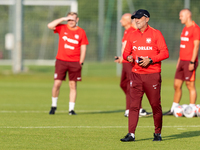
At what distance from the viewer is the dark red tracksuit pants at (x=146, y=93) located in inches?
268

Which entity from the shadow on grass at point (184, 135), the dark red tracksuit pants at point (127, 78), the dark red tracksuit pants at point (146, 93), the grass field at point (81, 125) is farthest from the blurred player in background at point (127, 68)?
the dark red tracksuit pants at point (146, 93)

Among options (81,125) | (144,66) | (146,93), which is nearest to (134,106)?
(146,93)

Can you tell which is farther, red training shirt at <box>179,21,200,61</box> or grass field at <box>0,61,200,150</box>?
red training shirt at <box>179,21,200,61</box>

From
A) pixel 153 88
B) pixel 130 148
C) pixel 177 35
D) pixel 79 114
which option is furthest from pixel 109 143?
pixel 177 35

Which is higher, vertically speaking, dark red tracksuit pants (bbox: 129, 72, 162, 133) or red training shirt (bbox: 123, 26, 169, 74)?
red training shirt (bbox: 123, 26, 169, 74)

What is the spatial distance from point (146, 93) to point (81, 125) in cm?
211

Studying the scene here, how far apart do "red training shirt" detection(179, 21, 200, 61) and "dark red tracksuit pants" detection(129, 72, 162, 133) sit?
372cm

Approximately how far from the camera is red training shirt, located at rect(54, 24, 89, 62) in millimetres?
10219

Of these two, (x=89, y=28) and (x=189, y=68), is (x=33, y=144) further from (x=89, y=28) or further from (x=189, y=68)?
(x=89, y=28)

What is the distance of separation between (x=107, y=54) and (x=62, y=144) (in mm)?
16762

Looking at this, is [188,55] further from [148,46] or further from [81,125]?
[148,46]

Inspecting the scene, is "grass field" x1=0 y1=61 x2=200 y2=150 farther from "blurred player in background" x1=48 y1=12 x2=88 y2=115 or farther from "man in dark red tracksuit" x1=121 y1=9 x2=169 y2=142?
"blurred player in background" x1=48 y1=12 x2=88 y2=115

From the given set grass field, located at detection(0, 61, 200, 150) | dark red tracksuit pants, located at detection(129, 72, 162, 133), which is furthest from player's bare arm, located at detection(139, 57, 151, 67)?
grass field, located at detection(0, 61, 200, 150)

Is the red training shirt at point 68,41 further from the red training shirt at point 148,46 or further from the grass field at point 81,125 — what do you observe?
the red training shirt at point 148,46
